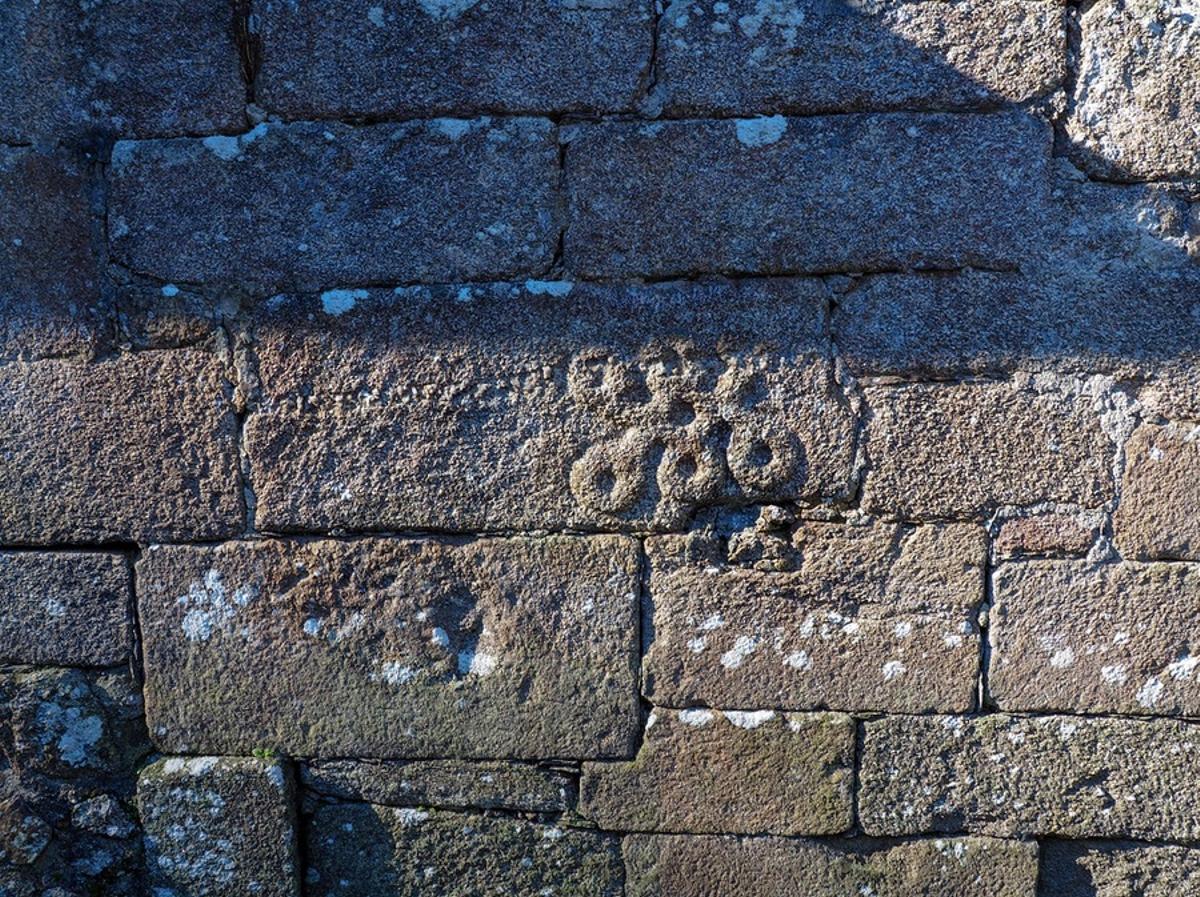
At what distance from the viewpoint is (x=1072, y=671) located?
243 cm

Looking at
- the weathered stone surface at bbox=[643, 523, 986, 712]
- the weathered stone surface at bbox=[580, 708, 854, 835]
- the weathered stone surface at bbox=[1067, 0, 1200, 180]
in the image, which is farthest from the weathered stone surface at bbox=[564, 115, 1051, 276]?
the weathered stone surface at bbox=[580, 708, 854, 835]

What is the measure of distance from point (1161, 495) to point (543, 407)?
4.58ft

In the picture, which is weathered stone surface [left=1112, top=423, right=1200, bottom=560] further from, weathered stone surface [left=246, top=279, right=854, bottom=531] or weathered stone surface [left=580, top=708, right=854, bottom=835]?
weathered stone surface [left=580, top=708, right=854, bottom=835]

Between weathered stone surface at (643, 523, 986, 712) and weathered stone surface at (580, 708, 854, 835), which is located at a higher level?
weathered stone surface at (643, 523, 986, 712)

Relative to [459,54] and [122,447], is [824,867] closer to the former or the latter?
[122,447]

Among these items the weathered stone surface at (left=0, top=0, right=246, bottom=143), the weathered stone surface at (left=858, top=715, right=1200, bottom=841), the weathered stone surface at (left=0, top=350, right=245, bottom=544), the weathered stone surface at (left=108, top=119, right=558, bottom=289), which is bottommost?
the weathered stone surface at (left=858, top=715, right=1200, bottom=841)

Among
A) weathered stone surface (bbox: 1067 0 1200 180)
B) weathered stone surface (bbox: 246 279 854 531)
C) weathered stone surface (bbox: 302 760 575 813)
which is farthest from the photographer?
weathered stone surface (bbox: 302 760 575 813)

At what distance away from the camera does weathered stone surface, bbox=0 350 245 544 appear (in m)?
2.50

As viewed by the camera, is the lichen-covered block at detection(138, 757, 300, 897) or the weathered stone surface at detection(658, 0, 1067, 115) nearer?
the weathered stone surface at detection(658, 0, 1067, 115)

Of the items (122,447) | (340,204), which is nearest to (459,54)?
(340,204)

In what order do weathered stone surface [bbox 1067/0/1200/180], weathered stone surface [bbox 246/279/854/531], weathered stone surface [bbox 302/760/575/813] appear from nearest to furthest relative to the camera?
weathered stone surface [bbox 1067/0/1200/180]
weathered stone surface [bbox 246/279/854/531]
weathered stone surface [bbox 302/760/575/813]

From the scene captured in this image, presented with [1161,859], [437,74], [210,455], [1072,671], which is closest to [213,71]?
[437,74]

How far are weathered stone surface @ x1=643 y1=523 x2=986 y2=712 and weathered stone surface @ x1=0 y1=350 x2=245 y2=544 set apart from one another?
1.06m

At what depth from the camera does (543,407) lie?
8.09 ft
